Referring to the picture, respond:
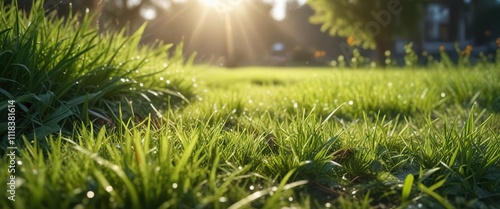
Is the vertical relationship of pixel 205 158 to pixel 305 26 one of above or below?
above

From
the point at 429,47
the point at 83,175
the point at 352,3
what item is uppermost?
the point at 83,175

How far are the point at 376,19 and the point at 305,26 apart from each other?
2215 cm

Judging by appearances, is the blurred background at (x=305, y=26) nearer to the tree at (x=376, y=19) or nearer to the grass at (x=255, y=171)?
the tree at (x=376, y=19)

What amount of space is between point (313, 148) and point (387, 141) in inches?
23.0

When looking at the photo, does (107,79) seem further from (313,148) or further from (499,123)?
(499,123)

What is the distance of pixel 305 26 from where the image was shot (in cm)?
3888

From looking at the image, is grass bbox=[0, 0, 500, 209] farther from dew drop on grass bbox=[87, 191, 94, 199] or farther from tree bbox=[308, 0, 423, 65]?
tree bbox=[308, 0, 423, 65]

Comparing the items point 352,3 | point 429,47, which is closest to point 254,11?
point 429,47

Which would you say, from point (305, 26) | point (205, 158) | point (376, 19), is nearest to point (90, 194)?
point (205, 158)

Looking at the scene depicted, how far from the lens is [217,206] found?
1.52m

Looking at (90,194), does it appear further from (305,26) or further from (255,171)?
(305,26)

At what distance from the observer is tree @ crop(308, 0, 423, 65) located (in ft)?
53.3

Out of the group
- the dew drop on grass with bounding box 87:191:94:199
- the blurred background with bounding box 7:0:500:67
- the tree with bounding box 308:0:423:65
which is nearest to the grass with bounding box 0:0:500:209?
the dew drop on grass with bounding box 87:191:94:199

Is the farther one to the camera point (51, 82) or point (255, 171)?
point (51, 82)
